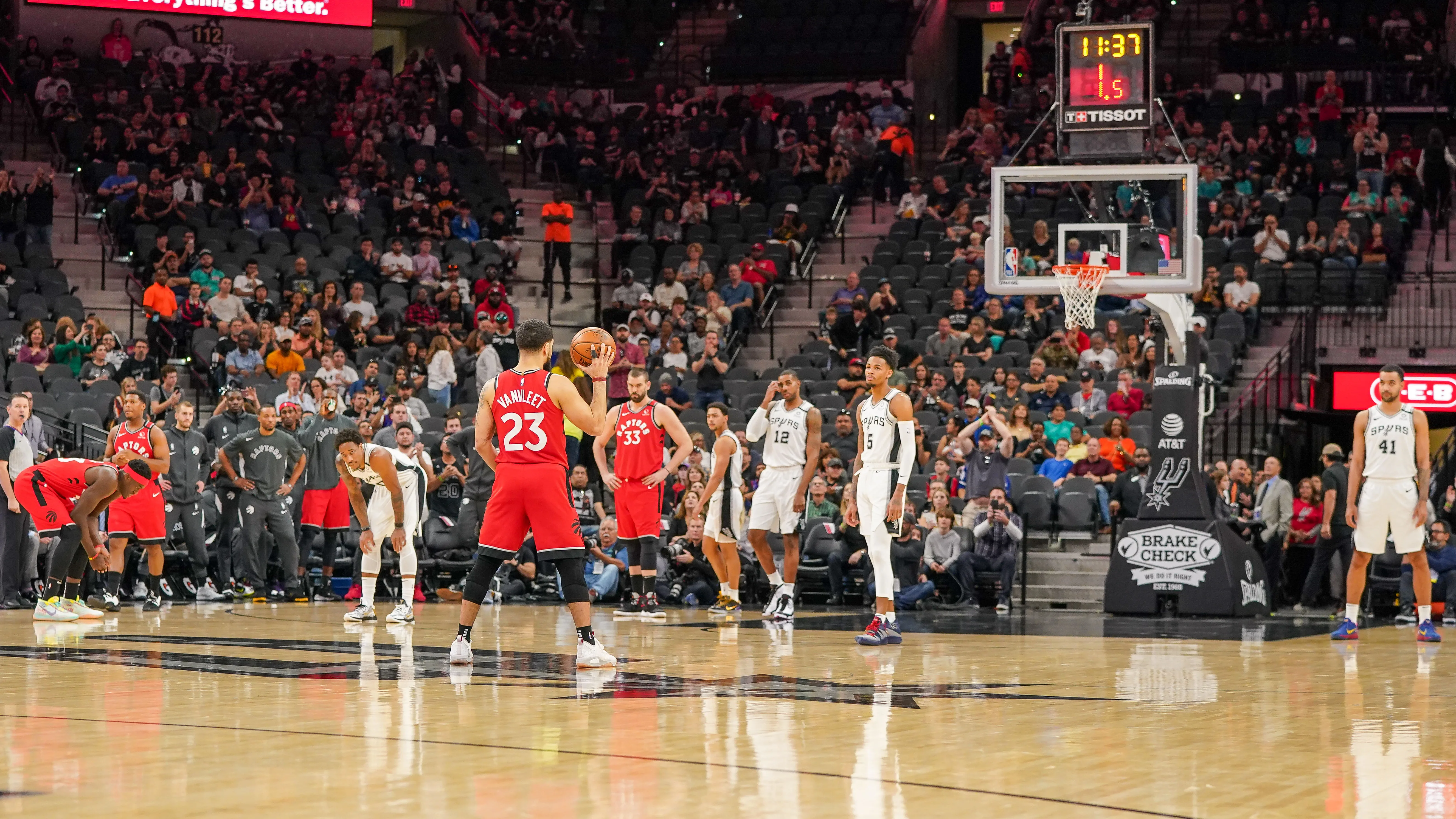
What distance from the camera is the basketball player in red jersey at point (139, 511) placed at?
14.1 m

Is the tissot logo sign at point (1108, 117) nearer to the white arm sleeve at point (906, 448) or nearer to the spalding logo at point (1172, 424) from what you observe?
the spalding logo at point (1172, 424)

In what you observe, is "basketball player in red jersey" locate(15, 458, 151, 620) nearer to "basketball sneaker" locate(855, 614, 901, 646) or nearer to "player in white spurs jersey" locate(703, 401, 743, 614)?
"player in white spurs jersey" locate(703, 401, 743, 614)

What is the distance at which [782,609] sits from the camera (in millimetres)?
13305

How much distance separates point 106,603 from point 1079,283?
8.59 metres

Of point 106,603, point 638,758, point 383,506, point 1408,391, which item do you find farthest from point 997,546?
point 638,758

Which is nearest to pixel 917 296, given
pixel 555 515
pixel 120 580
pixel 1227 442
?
pixel 1227 442

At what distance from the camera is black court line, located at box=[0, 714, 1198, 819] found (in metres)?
5.07

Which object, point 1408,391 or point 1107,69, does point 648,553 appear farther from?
point 1408,391

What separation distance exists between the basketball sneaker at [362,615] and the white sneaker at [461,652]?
402 centimetres

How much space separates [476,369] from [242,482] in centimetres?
484

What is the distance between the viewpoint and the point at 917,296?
22.4m

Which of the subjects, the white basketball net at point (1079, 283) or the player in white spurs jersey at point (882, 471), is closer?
the player in white spurs jersey at point (882, 471)

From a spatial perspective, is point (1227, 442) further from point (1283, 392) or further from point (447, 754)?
point (447, 754)

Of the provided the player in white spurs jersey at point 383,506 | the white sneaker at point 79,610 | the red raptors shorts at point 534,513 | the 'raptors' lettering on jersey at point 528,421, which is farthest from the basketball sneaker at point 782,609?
the white sneaker at point 79,610
